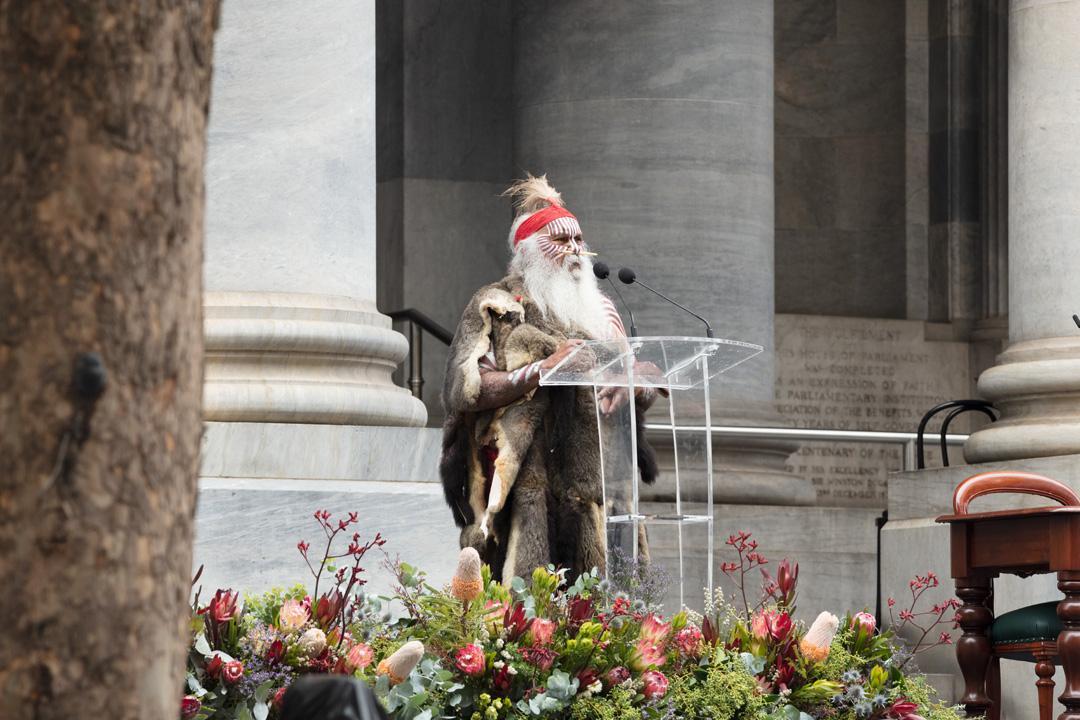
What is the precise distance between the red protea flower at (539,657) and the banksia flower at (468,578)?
27 centimetres

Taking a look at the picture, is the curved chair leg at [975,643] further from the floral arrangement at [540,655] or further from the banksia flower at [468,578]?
the banksia flower at [468,578]

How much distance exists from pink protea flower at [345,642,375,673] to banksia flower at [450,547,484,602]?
39 centimetres

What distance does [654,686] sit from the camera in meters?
6.51

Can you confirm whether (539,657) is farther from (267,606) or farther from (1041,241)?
(1041,241)

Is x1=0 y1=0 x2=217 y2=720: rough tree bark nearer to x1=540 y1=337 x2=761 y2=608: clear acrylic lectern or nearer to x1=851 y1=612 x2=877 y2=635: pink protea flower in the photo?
x1=540 y1=337 x2=761 y2=608: clear acrylic lectern

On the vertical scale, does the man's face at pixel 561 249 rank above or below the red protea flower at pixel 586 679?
above

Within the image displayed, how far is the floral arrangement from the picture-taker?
614 centimetres

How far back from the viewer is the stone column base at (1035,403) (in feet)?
38.4

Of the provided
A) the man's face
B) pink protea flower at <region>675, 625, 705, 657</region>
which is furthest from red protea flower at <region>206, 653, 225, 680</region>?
the man's face

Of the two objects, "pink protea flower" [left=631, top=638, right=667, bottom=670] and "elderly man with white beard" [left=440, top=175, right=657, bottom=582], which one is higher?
"elderly man with white beard" [left=440, top=175, right=657, bottom=582]

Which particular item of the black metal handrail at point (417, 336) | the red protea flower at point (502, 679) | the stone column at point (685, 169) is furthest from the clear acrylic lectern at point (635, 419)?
the black metal handrail at point (417, 336)

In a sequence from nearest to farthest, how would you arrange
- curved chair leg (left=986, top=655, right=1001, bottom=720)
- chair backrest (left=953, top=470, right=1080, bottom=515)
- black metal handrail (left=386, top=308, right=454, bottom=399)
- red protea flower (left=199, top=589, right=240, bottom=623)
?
1. red protea flower (left=199, top=589, right=240, bottom=623)
2. curved chair leg (left=986, top=655, right=1001, bottom=720)
3. chair backrest (left=953, top=470, right=1080, bottom=515)
4. black metal handrail (left=386, top=308, right=454, bottom=399)

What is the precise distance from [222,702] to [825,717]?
205 centimetres

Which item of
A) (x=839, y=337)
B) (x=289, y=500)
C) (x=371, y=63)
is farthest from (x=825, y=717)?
(x=839, y=337)
